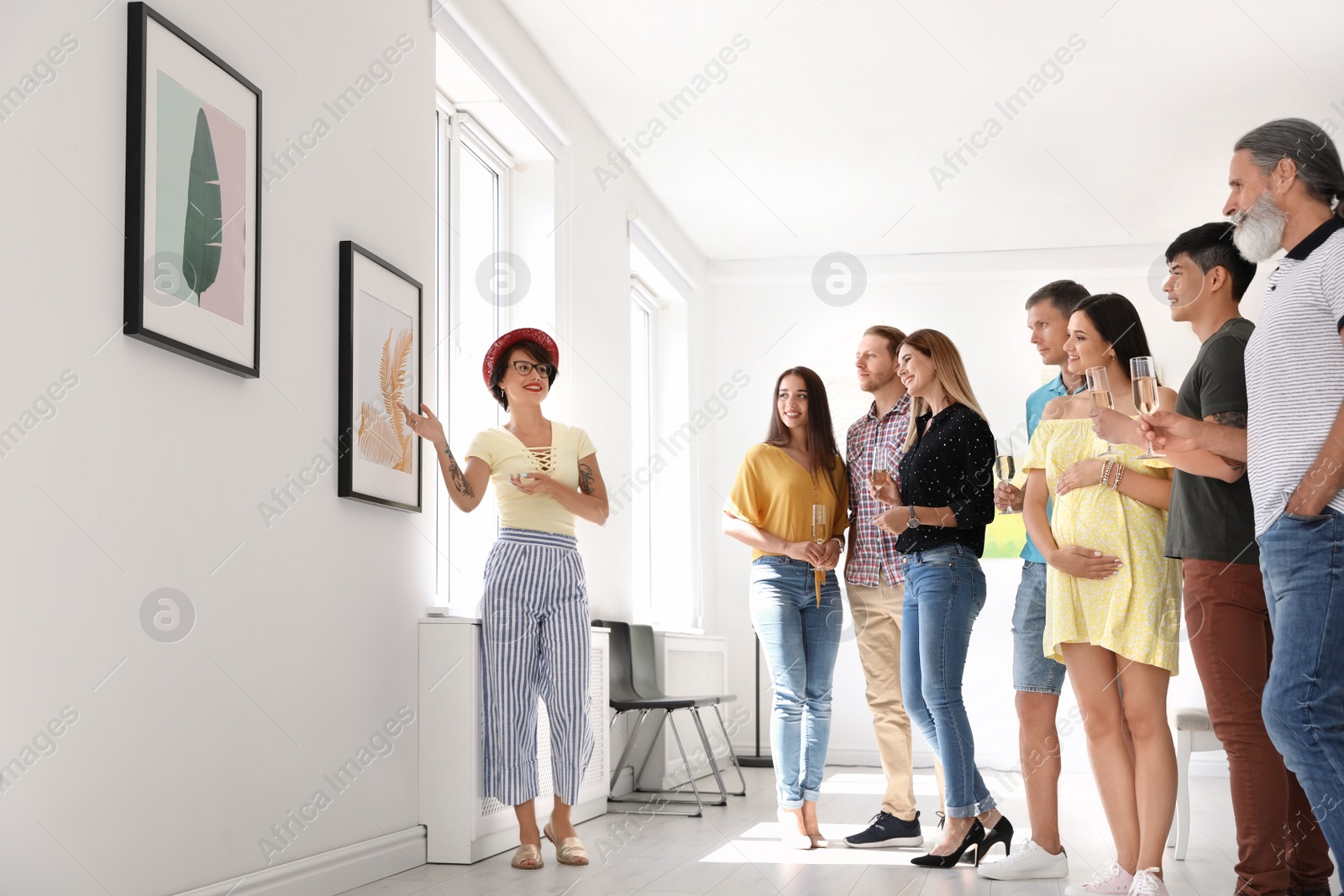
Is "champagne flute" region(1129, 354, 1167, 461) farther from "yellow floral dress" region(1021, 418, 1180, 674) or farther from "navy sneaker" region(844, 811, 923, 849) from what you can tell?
"navy sneaker" region(844, 811, 923, 849)

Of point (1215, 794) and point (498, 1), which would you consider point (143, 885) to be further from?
point (1215, 794)

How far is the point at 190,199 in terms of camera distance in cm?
240

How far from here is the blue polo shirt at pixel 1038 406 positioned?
3.04 m

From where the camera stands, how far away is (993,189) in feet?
20.3

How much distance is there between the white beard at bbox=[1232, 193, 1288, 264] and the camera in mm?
2111

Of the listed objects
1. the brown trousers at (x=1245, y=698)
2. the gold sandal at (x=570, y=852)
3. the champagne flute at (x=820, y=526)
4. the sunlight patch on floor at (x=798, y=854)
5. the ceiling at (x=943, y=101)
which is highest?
the ceiling at (x=943, y=101)

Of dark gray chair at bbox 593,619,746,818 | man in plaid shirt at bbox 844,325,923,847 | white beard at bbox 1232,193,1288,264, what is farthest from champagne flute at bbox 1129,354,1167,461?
dark gray chair at bbox 593,619,746,818

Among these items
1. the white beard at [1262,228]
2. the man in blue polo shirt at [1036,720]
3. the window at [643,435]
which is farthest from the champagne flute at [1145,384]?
the window at [643,435]

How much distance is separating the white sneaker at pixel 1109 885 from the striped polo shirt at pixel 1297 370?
41.2 inches

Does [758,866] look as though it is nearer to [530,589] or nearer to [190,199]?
[530,589]

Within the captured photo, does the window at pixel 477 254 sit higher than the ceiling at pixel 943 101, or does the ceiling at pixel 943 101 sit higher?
the ceiling at pixel 943 101

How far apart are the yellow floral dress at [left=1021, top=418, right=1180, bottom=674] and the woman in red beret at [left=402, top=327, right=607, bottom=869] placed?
4.68ft

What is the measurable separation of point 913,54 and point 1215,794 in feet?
12.0

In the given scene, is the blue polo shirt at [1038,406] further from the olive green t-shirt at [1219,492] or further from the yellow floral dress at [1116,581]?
the olive green t-shirt at [1219,492]
